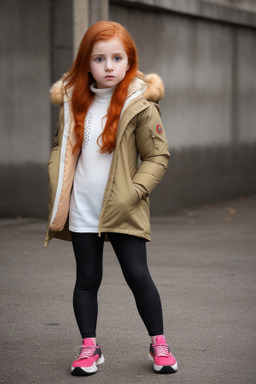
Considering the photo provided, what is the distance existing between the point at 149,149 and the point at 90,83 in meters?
0.51

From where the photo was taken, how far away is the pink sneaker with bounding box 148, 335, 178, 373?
4.27 metres

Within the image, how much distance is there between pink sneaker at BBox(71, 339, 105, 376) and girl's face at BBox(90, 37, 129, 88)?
1392mm

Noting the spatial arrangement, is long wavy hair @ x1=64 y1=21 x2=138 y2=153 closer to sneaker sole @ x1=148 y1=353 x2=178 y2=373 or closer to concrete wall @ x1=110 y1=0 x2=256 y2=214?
sneaker sole @ x1=148 y1=353 x2=178 y2=373

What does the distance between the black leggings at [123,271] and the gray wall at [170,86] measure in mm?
6032

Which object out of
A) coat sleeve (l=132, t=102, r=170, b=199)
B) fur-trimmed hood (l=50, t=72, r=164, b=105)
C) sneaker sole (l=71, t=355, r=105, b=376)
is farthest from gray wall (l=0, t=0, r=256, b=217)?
sneaker sole (l=71, t=355, r=105, b=376)

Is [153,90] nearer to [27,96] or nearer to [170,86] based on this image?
[27,96]

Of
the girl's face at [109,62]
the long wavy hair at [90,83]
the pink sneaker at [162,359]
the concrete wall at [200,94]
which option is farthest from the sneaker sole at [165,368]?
the concrete wall at [200,94]

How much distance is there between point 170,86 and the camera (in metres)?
11.4

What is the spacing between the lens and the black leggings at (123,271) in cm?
420

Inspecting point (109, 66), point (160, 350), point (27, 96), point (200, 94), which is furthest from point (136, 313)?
point (200, 94)

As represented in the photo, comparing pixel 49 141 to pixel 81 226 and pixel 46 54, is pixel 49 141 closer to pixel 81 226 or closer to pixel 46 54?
pixel 46 54

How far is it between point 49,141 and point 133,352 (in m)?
5.90

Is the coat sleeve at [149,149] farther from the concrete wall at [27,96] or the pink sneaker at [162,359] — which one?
the concrete wall at [27,96]

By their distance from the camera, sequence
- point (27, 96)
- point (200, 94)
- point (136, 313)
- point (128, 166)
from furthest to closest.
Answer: point (200, 94) → point (27, 96) → point (136, 313) → point (128, 166)
